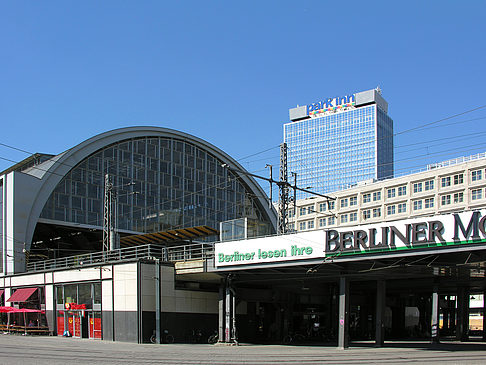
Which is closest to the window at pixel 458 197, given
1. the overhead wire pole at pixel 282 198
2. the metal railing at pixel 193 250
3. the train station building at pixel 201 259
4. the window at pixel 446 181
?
the window at pixel 446 181

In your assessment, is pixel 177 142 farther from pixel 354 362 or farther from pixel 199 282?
pixel 354 362

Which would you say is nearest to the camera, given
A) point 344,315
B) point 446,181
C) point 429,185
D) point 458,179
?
point 344,315

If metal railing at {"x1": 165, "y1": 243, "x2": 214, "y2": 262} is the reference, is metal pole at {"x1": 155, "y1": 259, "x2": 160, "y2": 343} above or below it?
below

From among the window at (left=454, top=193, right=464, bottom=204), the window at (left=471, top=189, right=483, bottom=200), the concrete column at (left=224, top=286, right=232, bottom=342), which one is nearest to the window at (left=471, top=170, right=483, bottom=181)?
the window at (left=471, top=189, right=483, bottom=200)

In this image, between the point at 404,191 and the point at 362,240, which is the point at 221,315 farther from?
the point at 404,191

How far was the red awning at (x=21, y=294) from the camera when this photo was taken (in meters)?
46.0

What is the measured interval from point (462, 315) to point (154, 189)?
116ft

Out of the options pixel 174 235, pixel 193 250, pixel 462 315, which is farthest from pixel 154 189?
pixel 462 315

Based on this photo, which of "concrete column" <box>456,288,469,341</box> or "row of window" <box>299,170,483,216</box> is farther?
"row of window" <box>299,170,483,216</box>

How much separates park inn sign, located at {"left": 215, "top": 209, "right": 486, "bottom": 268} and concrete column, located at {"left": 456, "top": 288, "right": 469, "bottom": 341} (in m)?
21.4

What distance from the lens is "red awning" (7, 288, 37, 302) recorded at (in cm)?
4597

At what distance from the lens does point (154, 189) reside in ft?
211

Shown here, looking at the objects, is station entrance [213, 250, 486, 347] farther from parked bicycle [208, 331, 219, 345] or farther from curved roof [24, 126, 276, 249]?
curved roof [24, 126, 276, 249]

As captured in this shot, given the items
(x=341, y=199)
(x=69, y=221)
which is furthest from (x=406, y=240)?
(x=341, y=199)
